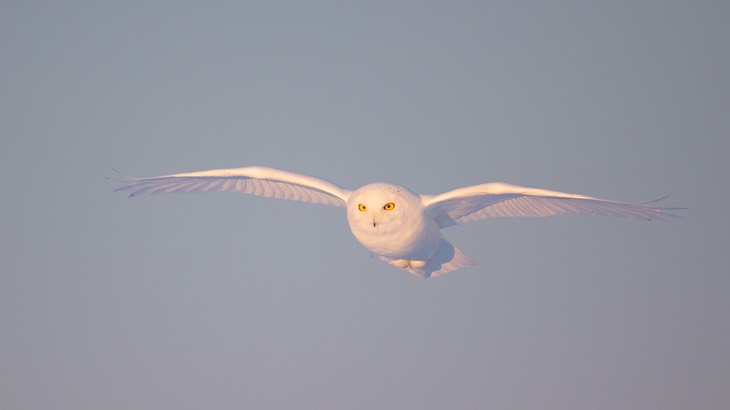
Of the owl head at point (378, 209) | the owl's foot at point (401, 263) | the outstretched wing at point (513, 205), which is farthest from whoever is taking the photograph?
the owl's foot at point (401, 263)

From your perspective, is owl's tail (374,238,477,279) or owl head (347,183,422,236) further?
owl's tail (374,238,477,279)

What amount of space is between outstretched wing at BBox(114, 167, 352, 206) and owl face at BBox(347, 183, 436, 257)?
2.17 meters

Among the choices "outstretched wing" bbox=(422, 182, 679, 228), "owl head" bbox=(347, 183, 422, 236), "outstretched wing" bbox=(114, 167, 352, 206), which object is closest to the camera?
"owl head" bbox=(347, 183, 422, 236)

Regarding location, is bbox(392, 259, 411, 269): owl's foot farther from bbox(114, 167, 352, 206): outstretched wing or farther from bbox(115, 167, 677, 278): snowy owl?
bbox(114, 167, 352, 206): outstretched wing

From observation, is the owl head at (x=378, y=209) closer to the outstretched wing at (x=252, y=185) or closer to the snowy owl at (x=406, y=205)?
the snowy owl at (x=406, y=205)

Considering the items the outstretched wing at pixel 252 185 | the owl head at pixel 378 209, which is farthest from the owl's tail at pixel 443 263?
the owl head at pixel 378 209

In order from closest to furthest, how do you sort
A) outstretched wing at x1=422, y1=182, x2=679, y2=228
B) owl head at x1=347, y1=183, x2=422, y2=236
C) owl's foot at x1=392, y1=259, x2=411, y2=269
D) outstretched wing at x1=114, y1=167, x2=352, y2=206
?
owl head at x1=347, y1=183, x2=422, y2=236 < outstretched wing at x1=422, y1=182, x2=679, y2=228 < owl's foot at x1=392, y1=259, x2=411, y2=269 < outstretched wing at x1=114, y1=167, x2=352, y2=206

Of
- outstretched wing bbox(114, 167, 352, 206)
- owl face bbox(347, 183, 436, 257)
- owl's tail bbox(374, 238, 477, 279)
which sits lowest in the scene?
owl's tail bbox(374, 238, 477, 279)

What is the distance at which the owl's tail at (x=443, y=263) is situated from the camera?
20.6 metres

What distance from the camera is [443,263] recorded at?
2095 cm

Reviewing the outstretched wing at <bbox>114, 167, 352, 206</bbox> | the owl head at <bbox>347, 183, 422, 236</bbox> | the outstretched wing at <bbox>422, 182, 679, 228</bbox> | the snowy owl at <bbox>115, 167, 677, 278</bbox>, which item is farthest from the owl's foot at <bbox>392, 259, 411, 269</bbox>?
the owl head at <bbox>347, 183, 422, 236</bbox>

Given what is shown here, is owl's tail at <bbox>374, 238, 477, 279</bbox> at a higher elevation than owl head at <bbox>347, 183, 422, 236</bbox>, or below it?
below

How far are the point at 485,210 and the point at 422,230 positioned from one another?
3.13 metres

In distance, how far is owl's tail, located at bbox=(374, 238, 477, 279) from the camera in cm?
2061
